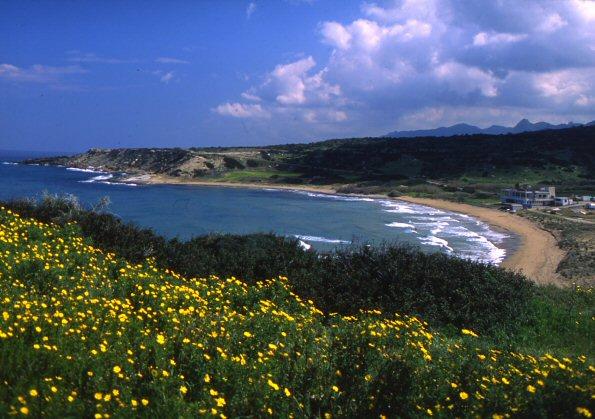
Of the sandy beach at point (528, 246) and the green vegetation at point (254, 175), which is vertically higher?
the green vegetation at point (254, 175)

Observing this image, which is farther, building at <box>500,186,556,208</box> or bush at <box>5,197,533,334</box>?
building at <box>500,186,556,208</box>

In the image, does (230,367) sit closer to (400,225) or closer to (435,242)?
(435,242)

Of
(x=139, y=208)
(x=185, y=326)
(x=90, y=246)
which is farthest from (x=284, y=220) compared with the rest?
(x=185, y=326)

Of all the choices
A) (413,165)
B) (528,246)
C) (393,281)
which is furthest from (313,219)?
(413,165)

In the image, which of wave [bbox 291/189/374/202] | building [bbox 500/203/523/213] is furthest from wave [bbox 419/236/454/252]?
wave [bbox 291/189/374/202]

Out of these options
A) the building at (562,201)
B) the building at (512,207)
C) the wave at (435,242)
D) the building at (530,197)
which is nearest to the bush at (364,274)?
the wave at (435,242)

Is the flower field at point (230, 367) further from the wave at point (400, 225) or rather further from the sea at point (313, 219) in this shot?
the wave at point (400, 225)

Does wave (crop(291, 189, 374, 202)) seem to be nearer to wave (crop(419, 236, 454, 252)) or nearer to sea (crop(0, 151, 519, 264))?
sea (crop(0, 151, 519, 264))
